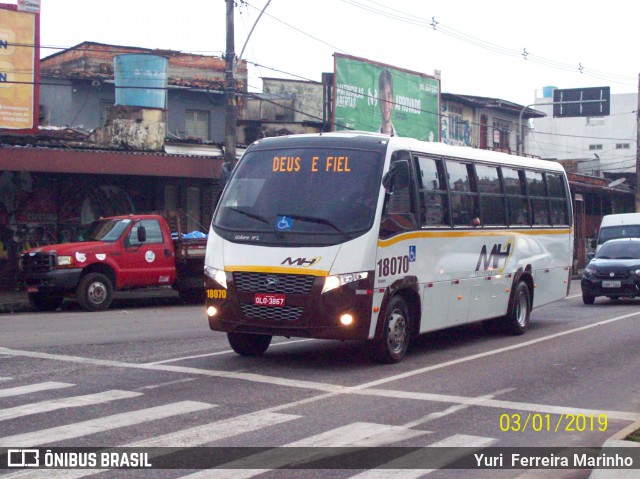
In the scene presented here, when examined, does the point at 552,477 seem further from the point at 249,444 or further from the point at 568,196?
the point at 568,196

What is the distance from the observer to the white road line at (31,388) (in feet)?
30.4

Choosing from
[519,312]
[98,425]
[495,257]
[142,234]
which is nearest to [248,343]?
[98,425]

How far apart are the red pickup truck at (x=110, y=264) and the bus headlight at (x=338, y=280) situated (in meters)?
10.7

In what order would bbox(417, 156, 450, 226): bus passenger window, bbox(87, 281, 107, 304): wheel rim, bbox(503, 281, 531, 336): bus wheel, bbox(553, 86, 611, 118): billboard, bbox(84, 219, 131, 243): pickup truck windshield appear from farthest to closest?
bbox(553, 86, 611, 118): billboard → bbox(84, 219, 131, 243): pickup truck windshield → bbox(87, 281, 107, 304): wheel rim → bbox(503, 281, 531, 336): bus wheel → bbox(417, 156, 450, 226): bus passenger window

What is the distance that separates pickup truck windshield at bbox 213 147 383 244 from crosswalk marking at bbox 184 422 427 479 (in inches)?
130

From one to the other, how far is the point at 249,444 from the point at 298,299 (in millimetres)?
3419

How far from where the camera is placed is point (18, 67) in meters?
26.5

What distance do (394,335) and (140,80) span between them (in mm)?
20803

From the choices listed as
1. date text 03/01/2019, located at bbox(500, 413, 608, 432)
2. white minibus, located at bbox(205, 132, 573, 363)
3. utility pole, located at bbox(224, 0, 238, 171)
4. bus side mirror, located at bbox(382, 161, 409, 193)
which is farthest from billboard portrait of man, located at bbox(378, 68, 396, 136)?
date text 03/01/2019, located at bbox(500, 413, 608, 432)

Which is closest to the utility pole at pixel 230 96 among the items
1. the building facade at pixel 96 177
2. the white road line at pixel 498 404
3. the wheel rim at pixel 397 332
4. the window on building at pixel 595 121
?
the building facade at pixel 96 177

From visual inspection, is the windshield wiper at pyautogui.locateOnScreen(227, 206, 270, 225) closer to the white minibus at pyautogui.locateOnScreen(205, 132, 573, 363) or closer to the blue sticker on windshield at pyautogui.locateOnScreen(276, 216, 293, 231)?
the white minibus at pyautogui.locateOnScreen(205, 132, 573, 363)

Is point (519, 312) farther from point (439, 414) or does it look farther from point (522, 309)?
point (439, 414)

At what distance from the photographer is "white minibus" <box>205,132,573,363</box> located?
34.8 feet

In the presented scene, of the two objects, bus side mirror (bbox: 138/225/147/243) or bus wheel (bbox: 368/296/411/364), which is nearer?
bus wheel (bbox: 368/296/411/364)
